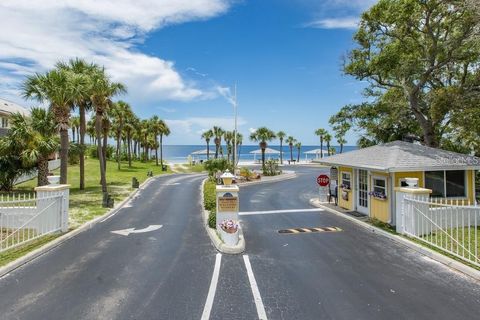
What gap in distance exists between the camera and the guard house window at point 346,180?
59.0 feet

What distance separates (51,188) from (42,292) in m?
5.82

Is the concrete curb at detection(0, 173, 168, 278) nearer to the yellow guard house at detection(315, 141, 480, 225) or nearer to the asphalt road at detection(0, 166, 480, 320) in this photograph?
the asphalt road at detection(0, 166, 480, 320)

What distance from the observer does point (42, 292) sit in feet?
23.5

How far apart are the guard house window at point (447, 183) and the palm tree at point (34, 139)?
22045 millimetres

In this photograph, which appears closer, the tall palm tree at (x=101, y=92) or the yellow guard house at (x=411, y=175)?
the yellow guard house at (x=411, y=175)

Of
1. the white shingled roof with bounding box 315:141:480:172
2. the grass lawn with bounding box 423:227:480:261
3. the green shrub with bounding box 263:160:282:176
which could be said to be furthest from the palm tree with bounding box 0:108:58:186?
the green shrub with bounding box 263:160:282:176

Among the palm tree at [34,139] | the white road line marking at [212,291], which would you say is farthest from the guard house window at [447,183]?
the palm tree at [34,139]

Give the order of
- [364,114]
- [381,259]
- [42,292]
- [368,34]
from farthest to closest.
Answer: [364,114] < [368,34] < [381,259] < [42,292]

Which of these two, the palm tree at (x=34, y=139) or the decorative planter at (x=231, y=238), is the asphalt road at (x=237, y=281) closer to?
the decorative planter at (x=231, y=238)

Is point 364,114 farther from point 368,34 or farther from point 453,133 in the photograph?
point 453,133

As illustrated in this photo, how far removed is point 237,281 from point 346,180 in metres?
12.6

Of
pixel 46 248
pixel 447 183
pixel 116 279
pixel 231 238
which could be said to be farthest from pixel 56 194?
pixel 447 183

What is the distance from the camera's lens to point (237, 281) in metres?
7.83

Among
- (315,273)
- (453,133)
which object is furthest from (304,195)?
(315,273)
